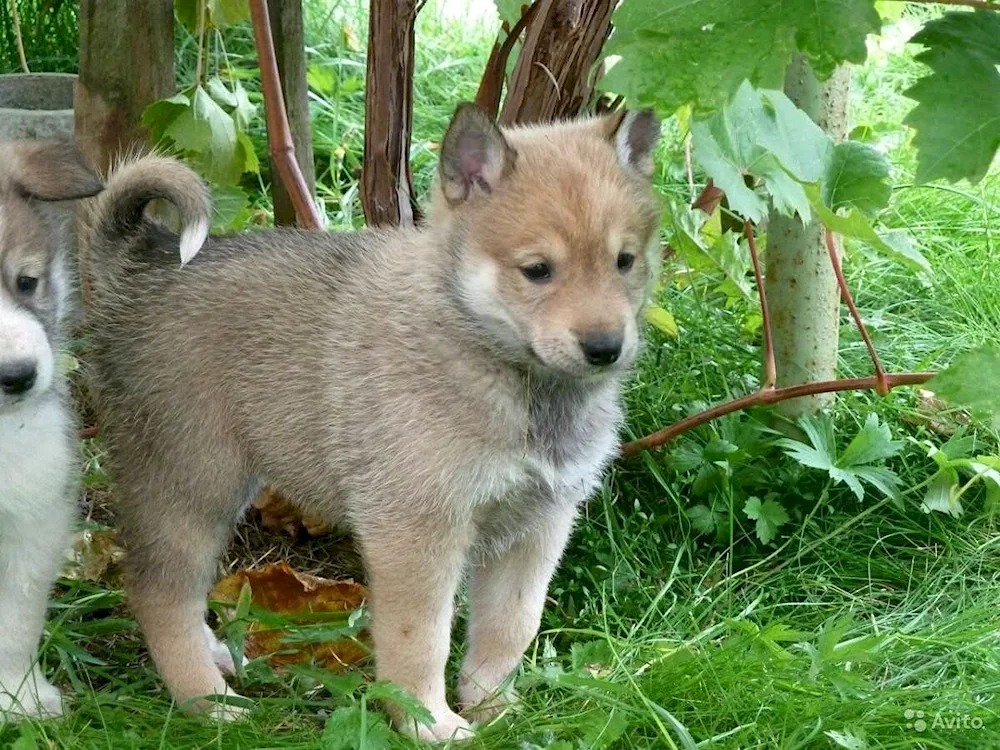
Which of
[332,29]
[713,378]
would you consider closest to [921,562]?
[713,378]

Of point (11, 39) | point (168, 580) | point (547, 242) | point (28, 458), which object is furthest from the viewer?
point (11, 39)

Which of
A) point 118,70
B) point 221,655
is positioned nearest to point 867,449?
point 221,655

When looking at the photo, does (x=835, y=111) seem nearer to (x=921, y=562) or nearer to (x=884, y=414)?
(x=884, y=414)

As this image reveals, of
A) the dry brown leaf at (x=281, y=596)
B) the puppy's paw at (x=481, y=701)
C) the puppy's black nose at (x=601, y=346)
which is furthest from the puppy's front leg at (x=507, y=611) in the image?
the puppy's black nose at (x=601, y=346)

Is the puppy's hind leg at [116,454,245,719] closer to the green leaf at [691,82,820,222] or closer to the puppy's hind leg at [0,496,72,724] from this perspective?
the puppy's hind leg at [0,496,72,724]

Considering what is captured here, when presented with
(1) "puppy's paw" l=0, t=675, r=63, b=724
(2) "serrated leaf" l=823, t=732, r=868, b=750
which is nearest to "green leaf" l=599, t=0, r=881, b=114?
(2) "serrated leaf" l=823, t=732, r=868, b=750

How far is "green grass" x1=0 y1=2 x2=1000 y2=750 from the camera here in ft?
8.58

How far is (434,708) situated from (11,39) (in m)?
4.14

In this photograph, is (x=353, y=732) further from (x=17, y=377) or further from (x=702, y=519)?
(x=702, y=519)

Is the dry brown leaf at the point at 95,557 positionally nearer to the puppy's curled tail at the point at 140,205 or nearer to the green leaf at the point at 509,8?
the puppy's curled tail at the point at 140,205

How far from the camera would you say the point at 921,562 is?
340 centimetres

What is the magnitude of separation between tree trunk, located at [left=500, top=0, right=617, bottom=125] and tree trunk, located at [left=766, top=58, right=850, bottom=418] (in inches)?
25.6

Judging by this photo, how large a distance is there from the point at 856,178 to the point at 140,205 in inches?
63.3

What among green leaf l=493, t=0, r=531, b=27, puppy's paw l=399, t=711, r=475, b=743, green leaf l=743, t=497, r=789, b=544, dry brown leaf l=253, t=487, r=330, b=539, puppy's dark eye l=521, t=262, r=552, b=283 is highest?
green leaf l=493, t=0, r=531, b=27
